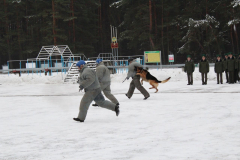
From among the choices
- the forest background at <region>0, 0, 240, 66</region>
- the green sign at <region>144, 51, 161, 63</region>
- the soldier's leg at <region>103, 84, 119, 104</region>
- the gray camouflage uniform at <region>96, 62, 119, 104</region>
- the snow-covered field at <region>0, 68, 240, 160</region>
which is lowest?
the snow-covered field at <region>0, 68, 240, 160</region>

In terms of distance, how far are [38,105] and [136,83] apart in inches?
145

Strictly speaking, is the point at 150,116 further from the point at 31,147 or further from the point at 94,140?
the point at 31,147

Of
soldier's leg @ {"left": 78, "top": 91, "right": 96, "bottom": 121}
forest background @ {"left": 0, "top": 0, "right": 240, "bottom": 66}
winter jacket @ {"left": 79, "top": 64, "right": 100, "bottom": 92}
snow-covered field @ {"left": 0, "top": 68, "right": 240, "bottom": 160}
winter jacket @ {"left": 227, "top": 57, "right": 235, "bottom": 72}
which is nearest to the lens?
snow-covered field @ {"left": 0, "top": 68, "right": 240, "bottom": 160}

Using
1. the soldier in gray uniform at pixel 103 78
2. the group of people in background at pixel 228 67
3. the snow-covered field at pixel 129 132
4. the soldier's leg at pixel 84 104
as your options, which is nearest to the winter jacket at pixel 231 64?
the group of people in background at pixel 228 67

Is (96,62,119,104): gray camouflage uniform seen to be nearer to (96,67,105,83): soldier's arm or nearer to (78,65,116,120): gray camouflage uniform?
(96,67,105,83): soldier's arm

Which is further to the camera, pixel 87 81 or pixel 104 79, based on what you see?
pixel 104 79

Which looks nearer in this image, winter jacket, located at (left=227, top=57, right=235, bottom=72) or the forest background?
winter jacket, located at (left=227, top=57, right=235, bottom=72)

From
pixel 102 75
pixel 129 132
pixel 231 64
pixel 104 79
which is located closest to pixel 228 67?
pixel 231 64

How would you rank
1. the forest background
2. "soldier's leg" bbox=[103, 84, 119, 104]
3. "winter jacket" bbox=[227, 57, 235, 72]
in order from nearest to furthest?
"soldier's leg" bbox=[103, 84, 119, 104]
"winter jacket" bbox=[227, 57, 235, 72]
the forest background

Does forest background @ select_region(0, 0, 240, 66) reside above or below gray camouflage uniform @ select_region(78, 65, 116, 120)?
above

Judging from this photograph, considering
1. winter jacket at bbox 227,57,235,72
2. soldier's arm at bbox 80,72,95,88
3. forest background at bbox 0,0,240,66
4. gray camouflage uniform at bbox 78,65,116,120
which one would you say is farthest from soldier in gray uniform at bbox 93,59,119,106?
forest background at bbox 0,0,240,66

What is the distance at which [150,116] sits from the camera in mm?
10359

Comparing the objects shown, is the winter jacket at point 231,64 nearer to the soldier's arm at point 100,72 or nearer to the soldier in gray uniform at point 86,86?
the soldier's arm at point 100,72

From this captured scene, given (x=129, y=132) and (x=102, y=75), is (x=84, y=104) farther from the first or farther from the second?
(x=102, y=75)
